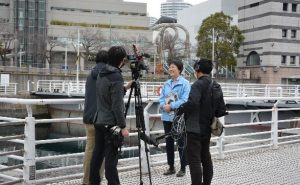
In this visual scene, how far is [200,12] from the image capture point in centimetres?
10006

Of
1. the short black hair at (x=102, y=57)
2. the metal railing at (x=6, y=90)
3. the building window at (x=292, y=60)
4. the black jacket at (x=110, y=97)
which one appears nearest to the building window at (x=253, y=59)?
the building window at (x=292, y=60)

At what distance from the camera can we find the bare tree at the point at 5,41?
5759 cm

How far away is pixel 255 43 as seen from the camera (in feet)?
193

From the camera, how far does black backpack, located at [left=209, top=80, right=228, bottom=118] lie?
5.40m

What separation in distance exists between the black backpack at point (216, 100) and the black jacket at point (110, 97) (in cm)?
123

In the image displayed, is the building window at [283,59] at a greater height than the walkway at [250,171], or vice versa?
the building window at [283,59]

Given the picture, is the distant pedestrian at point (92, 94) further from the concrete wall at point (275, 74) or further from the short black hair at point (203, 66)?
the concrete wall at point (275, 74)

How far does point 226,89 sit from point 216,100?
25.9 m

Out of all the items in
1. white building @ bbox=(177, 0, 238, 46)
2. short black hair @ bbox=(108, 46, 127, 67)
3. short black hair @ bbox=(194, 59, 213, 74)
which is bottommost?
short black hair @ bbox=(194, 59, 213, 74)

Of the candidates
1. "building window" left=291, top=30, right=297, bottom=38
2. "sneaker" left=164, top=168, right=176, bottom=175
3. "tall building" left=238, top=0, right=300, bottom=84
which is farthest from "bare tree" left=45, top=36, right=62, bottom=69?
"sneaker" left=164, top=168, right=176, bottom=175

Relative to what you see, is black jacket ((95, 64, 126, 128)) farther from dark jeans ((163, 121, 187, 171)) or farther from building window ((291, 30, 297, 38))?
building window ((291, 30, 297, 38))

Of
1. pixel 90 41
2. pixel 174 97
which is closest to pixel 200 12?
pixel 90 41

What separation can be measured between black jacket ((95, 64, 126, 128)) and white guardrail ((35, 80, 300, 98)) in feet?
65.1

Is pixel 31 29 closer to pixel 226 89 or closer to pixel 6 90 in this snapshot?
pixel 6 90
